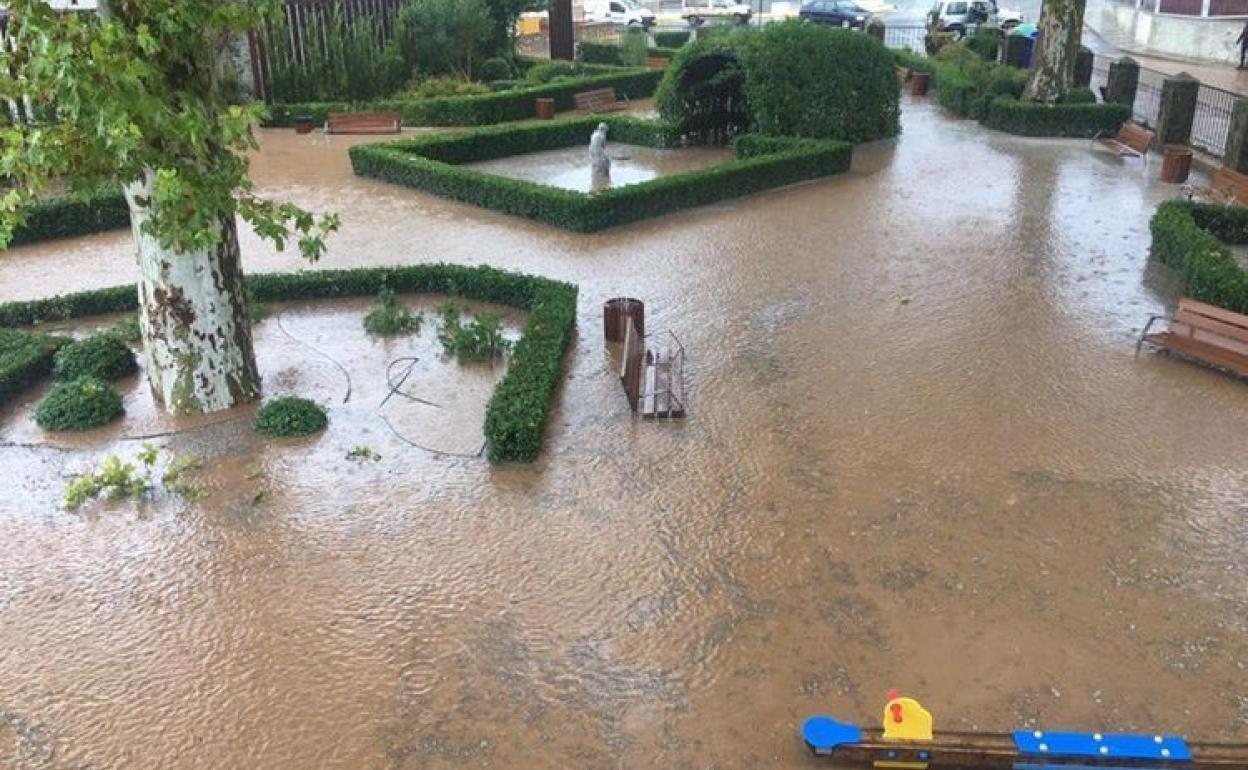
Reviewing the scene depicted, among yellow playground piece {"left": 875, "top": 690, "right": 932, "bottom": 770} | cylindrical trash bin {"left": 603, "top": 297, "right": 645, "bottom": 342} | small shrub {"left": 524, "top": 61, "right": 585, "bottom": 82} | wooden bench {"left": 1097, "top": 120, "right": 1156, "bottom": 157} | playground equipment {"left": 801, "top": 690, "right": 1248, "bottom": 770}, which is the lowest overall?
playground equipment {"left": 801, "top": 690, "right": 1248, "bottom": 770}

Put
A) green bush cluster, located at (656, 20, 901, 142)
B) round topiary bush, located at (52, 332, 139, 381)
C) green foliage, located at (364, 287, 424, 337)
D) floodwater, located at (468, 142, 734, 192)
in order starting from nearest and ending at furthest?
round topiary bush, located at (52, 332, 139, 381) → green foliage, located at (364, 287, 424, 337) → floodwater, located at (468, 142, 734, 192) → green bush cluster, located at (656, 20, 901, 142)

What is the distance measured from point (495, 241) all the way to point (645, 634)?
9527 millimetres

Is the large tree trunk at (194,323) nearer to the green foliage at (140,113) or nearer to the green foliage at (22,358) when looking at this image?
the green foliage at (140,113)

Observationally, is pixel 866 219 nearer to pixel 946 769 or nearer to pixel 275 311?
pixel 275 311

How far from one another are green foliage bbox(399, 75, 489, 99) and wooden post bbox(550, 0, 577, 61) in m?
6.26

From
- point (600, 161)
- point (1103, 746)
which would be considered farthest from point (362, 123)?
point (1103, 746)

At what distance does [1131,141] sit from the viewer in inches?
798

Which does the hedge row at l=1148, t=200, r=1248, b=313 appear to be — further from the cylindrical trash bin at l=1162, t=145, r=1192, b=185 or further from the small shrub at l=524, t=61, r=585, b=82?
the small shrub at l=524, t=61, r=585, b=82

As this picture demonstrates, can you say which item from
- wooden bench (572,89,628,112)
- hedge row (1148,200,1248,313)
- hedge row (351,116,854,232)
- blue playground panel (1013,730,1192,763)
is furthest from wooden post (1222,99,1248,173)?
blue playground panel (1013,730,1192,763)

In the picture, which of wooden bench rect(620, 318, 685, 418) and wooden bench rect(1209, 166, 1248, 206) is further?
wooden bench rect(1209, 166, 1248, 206)

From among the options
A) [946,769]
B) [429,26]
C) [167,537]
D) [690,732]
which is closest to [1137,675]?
[946,769]

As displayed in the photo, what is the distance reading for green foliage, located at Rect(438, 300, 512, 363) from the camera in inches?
438

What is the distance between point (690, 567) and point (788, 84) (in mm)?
14693

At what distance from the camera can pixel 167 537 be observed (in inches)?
309
